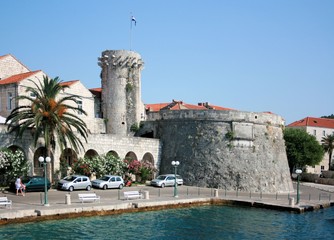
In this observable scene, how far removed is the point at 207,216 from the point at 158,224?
16.0 ft

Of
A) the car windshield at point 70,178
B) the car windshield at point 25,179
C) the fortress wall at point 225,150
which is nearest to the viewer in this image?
the car windshield at point 25,179

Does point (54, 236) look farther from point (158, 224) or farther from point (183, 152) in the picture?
point (183, 152)

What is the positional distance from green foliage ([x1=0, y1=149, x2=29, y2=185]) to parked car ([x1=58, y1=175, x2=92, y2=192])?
3184mm

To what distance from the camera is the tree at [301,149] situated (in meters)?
67.2

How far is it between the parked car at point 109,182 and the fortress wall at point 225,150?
9.26 m

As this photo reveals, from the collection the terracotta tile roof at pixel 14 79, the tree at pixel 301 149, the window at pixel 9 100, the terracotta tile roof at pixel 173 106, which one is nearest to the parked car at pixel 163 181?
the window at pixel 9 100

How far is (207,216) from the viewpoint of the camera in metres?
31.2

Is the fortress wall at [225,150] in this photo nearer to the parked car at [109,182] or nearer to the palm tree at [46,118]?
the parked car at [109,182]

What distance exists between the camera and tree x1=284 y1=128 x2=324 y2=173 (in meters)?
67.2

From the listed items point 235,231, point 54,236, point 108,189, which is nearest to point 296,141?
point 108,189

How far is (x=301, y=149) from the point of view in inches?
2665

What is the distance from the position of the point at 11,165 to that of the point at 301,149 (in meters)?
47.5

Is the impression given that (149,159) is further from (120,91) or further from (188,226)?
(188,226)

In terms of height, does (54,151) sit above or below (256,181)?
above
